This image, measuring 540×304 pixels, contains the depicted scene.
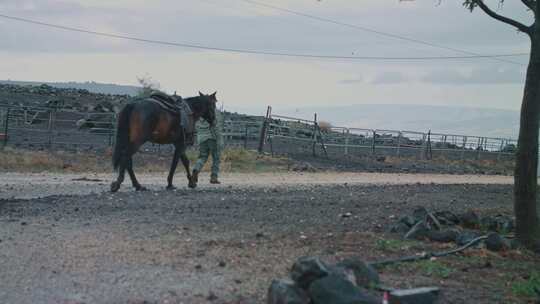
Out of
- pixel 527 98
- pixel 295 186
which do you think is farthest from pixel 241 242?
pixel 295 186

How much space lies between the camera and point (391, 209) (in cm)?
1440

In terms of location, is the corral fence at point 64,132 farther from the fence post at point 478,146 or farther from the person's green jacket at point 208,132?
the fence post at point 478,146

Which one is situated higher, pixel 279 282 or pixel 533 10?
pixel 533 10

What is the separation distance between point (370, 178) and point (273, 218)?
1432 centimetres

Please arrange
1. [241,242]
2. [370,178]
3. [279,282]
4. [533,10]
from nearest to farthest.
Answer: [279,282]
[241,242]
[533,10]
[370,178]

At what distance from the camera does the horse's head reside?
1777 centimetres

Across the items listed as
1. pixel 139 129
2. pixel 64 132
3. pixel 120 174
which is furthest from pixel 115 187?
pixel 64 132

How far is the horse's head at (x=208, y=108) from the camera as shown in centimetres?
1777

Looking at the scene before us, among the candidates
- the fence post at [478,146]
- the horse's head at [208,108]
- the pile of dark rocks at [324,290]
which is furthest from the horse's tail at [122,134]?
A: the fence post at [478,146]

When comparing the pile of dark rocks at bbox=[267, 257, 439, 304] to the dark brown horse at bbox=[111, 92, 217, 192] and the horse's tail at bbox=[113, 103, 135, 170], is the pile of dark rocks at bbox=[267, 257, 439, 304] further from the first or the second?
the horse's tail at bbox=[113, 103, 135, 170]

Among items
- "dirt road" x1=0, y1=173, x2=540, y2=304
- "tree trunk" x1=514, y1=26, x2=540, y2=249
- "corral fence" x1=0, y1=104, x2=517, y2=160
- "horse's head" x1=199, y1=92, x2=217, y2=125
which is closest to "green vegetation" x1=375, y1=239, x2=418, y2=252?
"dirt road" x1=0, y1=173, x2=540, y2=304

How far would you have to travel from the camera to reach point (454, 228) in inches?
472

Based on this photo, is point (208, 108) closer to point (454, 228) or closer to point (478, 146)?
point (454, 228)

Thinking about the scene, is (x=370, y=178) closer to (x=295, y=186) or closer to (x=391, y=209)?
(x=295, y=186)
